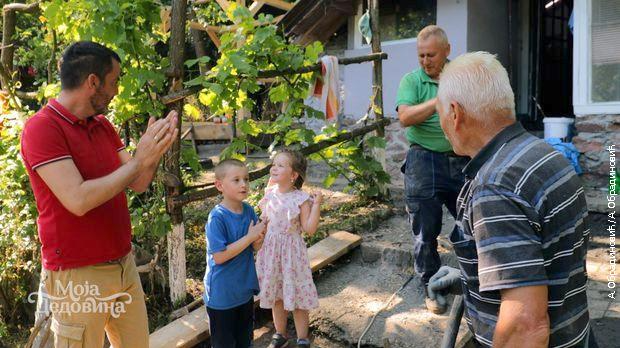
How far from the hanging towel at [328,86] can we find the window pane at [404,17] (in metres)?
2.97

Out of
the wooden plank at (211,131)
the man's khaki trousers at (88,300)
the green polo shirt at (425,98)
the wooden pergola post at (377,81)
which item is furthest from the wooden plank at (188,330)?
the wooden plank at (211,131)

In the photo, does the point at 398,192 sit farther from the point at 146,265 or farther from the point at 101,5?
the point at 101,5

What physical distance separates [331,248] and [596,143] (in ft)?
10.3

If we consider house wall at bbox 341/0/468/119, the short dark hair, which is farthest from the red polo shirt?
house wall at bbox 341/0/468/119

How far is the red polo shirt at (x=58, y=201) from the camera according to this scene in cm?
203

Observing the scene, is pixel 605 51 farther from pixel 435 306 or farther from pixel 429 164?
pixel 435 306

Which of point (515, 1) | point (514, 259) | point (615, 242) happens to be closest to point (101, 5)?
point (514, 259)

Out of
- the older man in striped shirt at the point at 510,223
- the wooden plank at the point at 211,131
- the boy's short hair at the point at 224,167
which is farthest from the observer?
the wooden plank at the point at 211,131

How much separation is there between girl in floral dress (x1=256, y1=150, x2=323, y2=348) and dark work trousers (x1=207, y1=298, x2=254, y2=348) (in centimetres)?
30

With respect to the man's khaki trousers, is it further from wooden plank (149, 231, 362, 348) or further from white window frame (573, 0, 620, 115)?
white window frame (573, 0, 620, 115)

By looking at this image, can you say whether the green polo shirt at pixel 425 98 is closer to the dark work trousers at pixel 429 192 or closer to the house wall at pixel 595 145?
the dark work trousers at pixel 429 192

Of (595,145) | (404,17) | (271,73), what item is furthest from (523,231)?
(404,17)

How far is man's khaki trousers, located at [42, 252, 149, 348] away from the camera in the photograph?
217 centimetres

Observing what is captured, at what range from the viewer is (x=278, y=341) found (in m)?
3.12
